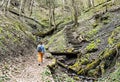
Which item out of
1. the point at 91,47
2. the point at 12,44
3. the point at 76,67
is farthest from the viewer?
the point at 91,47

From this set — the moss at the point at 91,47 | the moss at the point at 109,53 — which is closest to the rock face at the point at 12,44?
the moss at the point at 91,47

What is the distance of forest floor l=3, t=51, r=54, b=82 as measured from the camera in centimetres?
1527

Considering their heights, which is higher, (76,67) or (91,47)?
(91,47)

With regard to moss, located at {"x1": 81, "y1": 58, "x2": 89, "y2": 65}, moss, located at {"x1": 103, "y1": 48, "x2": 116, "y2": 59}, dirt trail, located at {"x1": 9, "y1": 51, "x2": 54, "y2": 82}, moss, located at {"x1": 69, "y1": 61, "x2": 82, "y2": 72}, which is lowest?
moss, located at {"x1": 69, "y1": 61, "x2": 82, "y2": 72}

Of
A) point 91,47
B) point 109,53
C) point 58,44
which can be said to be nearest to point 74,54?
point 91,47

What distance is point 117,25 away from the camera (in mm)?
23766

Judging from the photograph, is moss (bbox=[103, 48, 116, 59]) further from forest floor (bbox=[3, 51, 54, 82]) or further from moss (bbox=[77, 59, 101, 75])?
forest floor (bbox=[3, 51, 54, 82])

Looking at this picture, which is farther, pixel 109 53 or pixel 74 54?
pixel 74 54

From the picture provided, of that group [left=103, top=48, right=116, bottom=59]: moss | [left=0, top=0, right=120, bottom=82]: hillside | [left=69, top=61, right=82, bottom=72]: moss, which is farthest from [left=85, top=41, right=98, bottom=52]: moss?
[left=103, top=48, right=116, bottom=59]: moss

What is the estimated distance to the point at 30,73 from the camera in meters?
16.7

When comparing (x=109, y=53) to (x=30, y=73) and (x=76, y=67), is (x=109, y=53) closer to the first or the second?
(x=76, y=67)

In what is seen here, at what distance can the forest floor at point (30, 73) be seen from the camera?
50.1 feet

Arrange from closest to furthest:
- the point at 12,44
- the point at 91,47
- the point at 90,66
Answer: the point at 90,66 → the point at 12,44 → the point at 91,47

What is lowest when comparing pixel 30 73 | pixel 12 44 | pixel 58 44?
pixel 58 44
